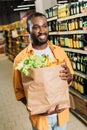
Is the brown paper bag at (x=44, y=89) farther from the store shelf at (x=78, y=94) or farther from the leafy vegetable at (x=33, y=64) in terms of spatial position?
the store shelf at (x=78, y=94)

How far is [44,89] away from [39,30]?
48cm

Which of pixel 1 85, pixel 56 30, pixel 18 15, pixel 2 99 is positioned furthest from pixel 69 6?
pixel 18 15

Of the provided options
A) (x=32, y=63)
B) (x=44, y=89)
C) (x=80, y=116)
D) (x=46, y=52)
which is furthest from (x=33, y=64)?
(x=80, y=116)

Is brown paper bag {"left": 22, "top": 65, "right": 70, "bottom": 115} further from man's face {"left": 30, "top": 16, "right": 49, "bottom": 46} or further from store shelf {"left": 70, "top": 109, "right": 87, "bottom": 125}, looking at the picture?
store shelf {"left": 70, "top": 109, "right": 87, "bottom": 125}

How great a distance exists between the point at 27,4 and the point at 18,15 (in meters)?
3.82

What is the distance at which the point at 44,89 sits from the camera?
1.59m

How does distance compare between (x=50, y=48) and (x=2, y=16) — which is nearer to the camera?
(x=50, y=48)

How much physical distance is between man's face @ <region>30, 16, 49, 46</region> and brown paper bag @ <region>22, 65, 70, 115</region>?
12.1 inches

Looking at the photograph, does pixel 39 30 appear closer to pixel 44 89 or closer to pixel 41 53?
pixel 41 53

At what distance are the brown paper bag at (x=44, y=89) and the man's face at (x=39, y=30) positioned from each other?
31cm

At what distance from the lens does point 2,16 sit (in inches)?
974

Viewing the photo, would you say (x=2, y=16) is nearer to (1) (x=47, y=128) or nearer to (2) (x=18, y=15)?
(2) (x=18, y=15)

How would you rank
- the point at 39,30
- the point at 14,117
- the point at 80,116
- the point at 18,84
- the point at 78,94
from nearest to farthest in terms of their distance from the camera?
the point at 39,30
the point at 18,84
the point at 80,116
the point at 78,94
the point at 14,117

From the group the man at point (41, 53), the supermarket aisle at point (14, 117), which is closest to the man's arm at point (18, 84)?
the man at point (41, 53)
